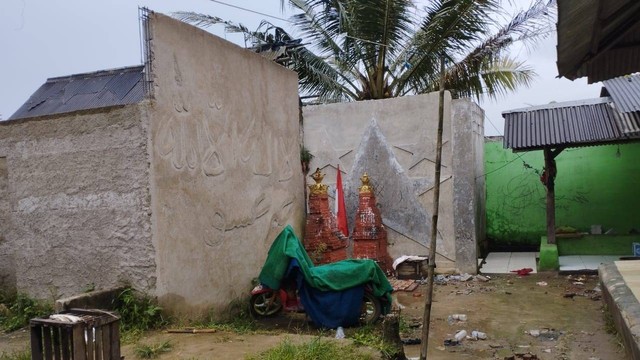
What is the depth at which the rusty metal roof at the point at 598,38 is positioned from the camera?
3.30m

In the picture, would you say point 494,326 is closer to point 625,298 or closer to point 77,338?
point 625,298

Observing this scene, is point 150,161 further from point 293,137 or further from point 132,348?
point 293,137

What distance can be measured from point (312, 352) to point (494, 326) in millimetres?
3391

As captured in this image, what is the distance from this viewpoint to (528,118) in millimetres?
10070

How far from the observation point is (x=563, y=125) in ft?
31.3

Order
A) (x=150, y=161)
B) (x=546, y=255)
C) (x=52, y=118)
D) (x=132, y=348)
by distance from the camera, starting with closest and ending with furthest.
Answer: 1. (x=132, y=348)
2. (x=150, y=161)
3. (x=52, y=118)
4. (x=546, y=255)

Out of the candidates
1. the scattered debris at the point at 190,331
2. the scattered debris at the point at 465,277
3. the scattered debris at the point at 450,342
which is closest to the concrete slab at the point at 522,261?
the scattered debris at the point at 465,277

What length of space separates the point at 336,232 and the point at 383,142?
219cm

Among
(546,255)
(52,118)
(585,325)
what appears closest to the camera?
(52,118)

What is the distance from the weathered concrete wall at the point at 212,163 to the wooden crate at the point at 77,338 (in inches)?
69.7

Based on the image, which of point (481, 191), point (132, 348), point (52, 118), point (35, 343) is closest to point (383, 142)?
point (481, 191)

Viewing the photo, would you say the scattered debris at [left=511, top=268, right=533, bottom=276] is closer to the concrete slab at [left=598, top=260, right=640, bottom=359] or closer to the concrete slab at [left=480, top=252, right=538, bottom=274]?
the concrete slab at [left=480, top=252, right=538, bottom=274]

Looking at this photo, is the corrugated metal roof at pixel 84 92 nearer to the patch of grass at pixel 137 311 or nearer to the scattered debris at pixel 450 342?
the patch of grass at pixel 137 311

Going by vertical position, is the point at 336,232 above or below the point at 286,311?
above
